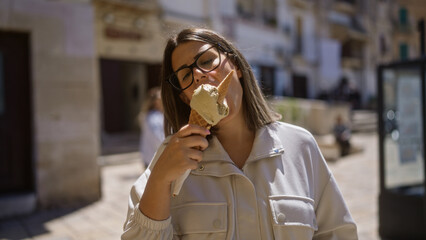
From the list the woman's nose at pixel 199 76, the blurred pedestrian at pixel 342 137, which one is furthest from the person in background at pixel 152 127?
the blurred pedestrian at pixel 342 137

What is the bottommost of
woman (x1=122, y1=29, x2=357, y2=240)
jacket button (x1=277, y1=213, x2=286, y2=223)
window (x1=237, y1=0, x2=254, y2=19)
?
jacket button (x1=277, y1=213, x2=286, y2=223)

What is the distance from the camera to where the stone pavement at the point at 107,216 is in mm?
4777

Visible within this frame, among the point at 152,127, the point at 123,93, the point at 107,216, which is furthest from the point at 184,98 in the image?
the point at 123,93

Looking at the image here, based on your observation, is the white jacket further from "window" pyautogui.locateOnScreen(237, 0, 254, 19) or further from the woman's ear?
"window" pyautogui.locateOnScreen(237, 0, 254, 19)

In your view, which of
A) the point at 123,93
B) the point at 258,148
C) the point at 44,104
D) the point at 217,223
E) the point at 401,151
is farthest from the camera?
the point at 123,93

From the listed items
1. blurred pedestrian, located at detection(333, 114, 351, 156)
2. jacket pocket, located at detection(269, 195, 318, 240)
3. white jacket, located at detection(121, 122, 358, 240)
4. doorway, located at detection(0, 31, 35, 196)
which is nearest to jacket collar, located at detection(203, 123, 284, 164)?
white jacket, located at detection(121, 122, 358, 240)

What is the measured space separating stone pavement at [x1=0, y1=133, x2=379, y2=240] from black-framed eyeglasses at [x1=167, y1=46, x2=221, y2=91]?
2747 millimetres

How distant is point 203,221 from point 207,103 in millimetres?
444

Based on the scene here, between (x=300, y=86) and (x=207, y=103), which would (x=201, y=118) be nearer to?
(x=207, y=103)

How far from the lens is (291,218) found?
1458 millimetres

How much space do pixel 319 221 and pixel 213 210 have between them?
49 centimetres

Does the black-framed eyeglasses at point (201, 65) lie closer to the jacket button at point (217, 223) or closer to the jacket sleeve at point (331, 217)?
the jacket button at point (217, 223)

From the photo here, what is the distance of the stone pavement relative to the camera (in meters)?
4.78

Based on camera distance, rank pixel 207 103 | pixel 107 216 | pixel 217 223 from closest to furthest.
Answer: pixel 207 103 < pixel 217 223 < pixel 107 216
